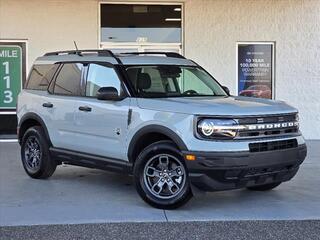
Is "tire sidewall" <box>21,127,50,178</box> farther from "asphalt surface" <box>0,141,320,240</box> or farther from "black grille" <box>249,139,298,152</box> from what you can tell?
"black grille" <box>249,139,298,152</box>

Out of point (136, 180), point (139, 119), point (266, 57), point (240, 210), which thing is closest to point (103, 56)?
point (139, 119)

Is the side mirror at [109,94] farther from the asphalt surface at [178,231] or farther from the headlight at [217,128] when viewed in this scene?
the asphalt surface at [178,231]

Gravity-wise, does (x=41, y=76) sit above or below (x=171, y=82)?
above

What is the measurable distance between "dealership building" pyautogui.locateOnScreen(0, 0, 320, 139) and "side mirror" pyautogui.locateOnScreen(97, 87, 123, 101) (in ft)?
19.8

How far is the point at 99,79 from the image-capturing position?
26.1 ft

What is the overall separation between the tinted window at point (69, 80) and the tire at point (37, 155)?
75cm

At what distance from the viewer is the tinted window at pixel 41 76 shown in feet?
29.2

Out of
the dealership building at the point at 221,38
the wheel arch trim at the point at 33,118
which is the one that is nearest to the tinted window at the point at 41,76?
the wheel arch trim at the point at 33,118

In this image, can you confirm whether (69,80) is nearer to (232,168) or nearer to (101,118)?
(101,118)

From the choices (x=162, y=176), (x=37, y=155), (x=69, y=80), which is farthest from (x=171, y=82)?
(x=37, y=155)

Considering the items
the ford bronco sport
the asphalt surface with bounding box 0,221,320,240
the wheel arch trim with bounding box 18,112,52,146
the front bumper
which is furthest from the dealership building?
the asphalt surface with bounding box 0,221,320,240

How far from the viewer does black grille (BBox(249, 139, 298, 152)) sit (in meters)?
6.63

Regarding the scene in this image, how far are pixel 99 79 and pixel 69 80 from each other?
0.73 meters

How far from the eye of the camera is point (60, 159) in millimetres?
8461
